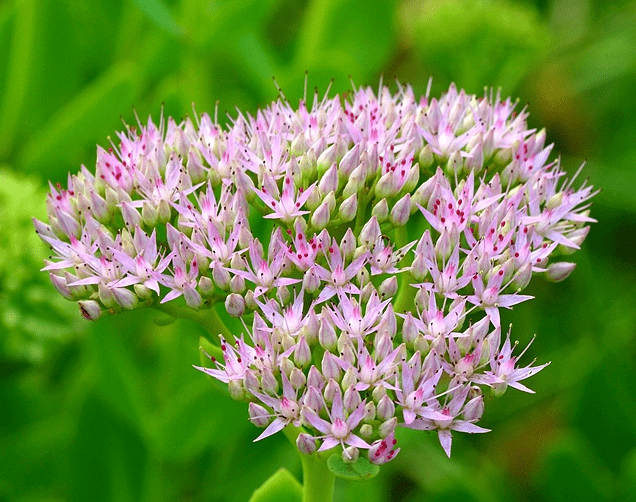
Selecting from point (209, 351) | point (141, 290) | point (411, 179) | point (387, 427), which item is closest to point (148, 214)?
point (141, 290)

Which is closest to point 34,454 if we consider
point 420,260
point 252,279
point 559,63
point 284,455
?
point 284,455

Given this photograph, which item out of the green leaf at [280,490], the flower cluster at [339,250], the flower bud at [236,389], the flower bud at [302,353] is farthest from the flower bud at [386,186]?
the green leaf at [280,490]

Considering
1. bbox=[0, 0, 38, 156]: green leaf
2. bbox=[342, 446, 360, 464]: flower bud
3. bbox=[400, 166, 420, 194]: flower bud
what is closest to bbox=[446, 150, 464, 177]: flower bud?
bbox=[400, 166, 420, 194]: flower bud

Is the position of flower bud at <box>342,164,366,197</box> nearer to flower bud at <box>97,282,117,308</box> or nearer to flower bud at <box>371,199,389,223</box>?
flower bud at <box>371,199,389,223</box>

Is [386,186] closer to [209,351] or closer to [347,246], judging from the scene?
[347,246]

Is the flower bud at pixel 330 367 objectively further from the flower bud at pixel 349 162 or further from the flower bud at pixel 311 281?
the flower bud at pixel 349 162
